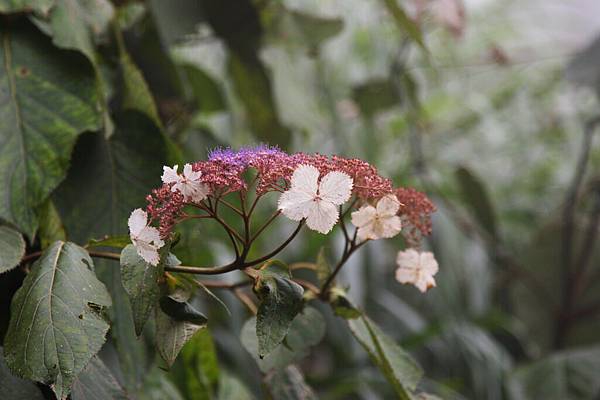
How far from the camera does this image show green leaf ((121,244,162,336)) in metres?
0.32

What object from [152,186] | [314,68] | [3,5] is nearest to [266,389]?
[152,186]

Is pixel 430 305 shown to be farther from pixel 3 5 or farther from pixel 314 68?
pixel 3 5

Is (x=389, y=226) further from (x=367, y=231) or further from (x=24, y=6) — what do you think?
(x=24, y=6)

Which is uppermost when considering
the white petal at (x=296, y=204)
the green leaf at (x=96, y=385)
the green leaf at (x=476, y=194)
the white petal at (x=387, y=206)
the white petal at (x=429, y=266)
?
the white petal at (x=296, y=204)

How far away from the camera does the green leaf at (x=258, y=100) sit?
0.80 meters

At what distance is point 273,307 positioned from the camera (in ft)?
1.07

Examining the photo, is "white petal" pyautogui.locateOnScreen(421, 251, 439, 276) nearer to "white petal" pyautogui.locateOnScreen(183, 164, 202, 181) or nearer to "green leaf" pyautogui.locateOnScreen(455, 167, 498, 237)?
"white petal" pyautogui.locateOnScreen(183, 164, 202, 181)

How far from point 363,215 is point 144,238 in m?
0.10

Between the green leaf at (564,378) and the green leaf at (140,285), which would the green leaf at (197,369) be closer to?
the green leaf at (140,285)

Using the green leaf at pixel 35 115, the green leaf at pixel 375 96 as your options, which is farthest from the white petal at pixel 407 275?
the green leaf at pixel 375 96

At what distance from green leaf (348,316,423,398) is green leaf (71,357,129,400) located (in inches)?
5.3

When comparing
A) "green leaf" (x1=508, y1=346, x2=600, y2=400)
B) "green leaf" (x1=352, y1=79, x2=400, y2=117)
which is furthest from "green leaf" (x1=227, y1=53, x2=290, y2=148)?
"green leaf" (x1=508, y1=346, x2=600, y2=400)

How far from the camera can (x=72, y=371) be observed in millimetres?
310

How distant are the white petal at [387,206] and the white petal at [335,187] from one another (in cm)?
4
